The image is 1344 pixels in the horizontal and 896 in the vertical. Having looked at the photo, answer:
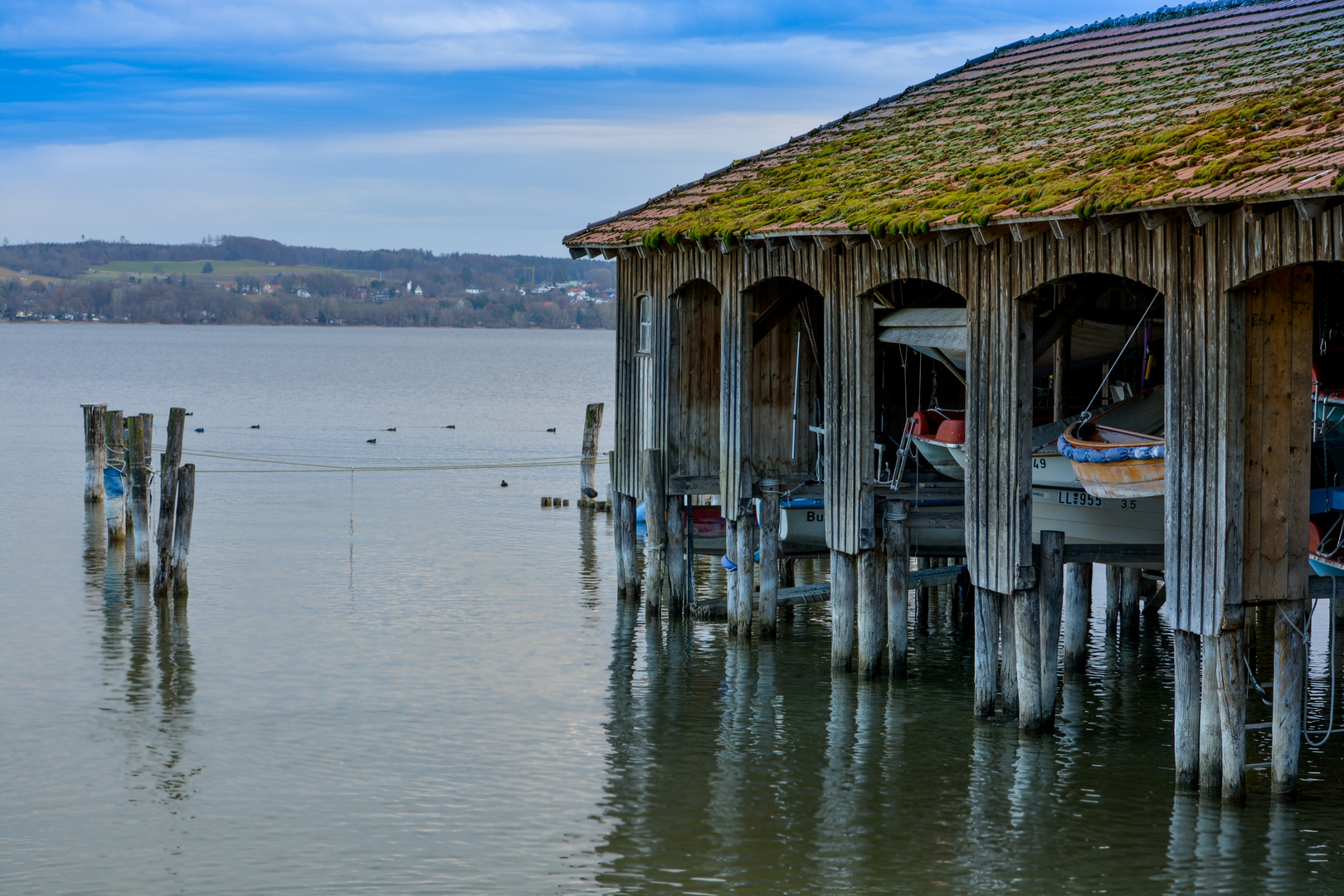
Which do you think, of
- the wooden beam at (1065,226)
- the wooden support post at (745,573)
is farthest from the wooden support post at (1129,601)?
the wooden beam at (1065,226)

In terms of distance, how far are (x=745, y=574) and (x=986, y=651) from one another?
14.8ft

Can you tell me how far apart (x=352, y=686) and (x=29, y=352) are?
128m

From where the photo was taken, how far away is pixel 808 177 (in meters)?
18.2

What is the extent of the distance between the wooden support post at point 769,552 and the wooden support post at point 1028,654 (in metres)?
4.15

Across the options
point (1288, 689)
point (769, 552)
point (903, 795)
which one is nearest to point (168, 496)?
point (769, 552)

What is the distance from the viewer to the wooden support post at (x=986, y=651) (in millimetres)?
14156

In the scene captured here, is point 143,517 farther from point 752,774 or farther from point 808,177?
point 752,774

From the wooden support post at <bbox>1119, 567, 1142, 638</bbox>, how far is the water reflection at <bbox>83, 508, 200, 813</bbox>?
34.8 ft

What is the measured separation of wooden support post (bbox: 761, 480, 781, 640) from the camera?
1786cm

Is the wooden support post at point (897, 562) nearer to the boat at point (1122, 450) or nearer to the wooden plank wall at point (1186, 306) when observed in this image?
the wooden plank wall at point (1186, 306)

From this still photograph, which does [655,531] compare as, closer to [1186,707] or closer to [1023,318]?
[1023,318]

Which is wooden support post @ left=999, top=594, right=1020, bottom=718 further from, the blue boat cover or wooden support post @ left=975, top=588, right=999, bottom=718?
the blue boat cover

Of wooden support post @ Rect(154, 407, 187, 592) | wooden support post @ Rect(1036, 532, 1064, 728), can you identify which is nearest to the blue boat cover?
wooden support post @ Rect(1036, 532, 1064, 728)

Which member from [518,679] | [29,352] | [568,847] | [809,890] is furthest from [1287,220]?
[29,352]
